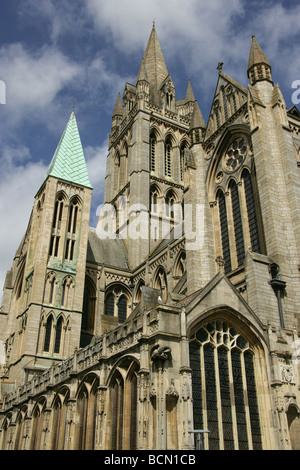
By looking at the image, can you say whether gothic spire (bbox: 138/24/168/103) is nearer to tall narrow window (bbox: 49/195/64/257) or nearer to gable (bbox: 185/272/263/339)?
tall narrow window (bbox: 49/195/64/257)

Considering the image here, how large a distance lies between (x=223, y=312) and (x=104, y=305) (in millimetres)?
22156

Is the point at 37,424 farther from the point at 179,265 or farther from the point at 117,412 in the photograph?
the point at 179,265

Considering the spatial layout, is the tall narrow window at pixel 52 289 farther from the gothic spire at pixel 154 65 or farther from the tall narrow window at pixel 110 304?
the gothic spire at pixel 154 65

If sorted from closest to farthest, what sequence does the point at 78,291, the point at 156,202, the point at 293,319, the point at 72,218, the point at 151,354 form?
the point at 151,354 → the point at 293,319 → the point at 78,291 → the point at 72,218 → the point at 156,202

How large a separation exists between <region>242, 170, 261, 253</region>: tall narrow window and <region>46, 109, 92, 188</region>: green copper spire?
16.3 m

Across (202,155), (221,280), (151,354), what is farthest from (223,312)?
(202,155)

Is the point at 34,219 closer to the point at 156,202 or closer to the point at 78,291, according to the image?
the point at 78,291

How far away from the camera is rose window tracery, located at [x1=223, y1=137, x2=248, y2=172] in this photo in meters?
26.7

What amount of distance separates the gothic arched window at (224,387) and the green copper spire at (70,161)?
80.5ft

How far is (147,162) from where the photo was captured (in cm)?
4744

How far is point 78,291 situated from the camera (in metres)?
33.6

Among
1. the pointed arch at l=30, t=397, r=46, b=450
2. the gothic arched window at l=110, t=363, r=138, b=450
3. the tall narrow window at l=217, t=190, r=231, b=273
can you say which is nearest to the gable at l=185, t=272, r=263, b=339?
the gothic arched window at l=110, t=363, r=138, b=450

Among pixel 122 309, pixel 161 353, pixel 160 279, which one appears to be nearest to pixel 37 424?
pixel 161 353

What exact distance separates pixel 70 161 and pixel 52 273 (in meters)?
10.6
